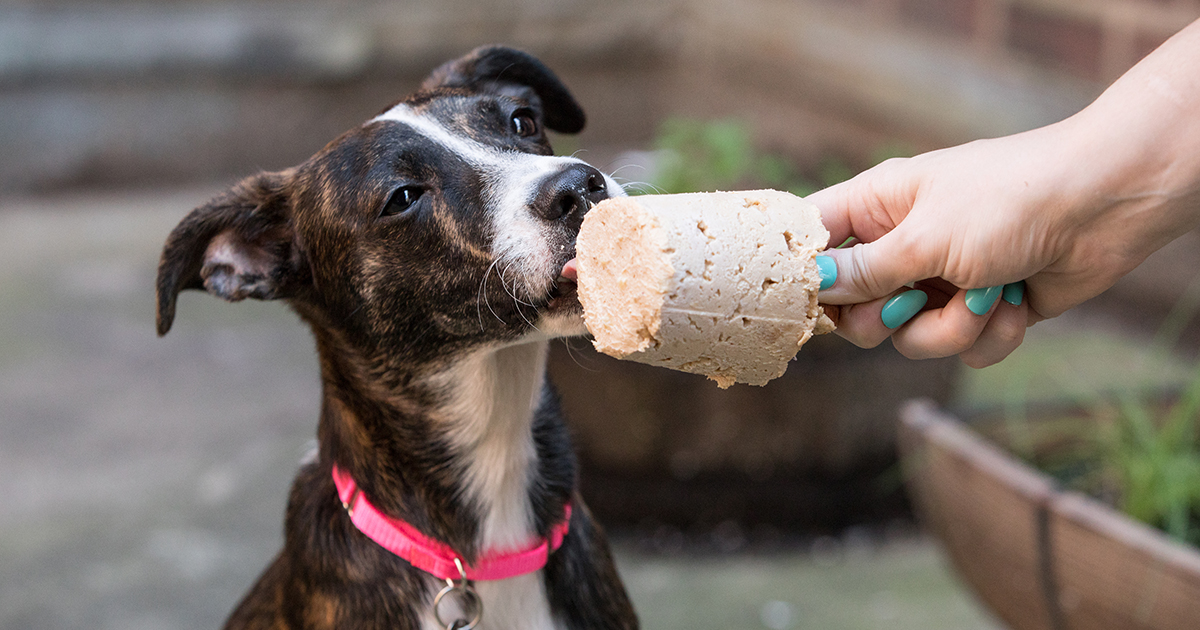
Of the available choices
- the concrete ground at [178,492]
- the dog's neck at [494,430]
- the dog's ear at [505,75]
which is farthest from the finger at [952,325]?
the concrete ground at [178,492]

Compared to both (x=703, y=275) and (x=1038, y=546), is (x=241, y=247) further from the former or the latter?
(x=1038, y=546)

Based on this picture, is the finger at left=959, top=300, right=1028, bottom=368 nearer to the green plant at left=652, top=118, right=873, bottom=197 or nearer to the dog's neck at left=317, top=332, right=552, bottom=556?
the dog's neck at left=317, top=332, right=552, bottom=556

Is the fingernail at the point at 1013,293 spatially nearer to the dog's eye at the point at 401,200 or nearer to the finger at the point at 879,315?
the finger at the point at 879,315

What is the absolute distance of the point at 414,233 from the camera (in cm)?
210

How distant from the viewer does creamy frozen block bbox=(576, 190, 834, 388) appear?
159cm

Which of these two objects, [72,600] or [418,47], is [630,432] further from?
[418,47]

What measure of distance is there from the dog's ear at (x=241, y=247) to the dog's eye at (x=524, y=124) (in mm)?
517

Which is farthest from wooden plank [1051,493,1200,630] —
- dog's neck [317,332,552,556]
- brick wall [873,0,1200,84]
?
brick wall [873,0,1200,84]

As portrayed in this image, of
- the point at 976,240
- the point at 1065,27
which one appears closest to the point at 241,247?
the point at 976,240

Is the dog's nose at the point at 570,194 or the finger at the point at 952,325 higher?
the dog's nose at the point at 570,194

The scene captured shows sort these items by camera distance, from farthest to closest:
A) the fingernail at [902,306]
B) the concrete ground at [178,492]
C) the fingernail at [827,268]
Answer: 1. the concrete ground at [178,492]
2. the fingernail at [902,306]
3. the fingernail at [827,268]

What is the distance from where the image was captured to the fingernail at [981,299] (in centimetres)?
169

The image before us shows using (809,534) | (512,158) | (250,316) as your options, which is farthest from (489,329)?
(250,316)

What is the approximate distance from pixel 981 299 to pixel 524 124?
111 cm
